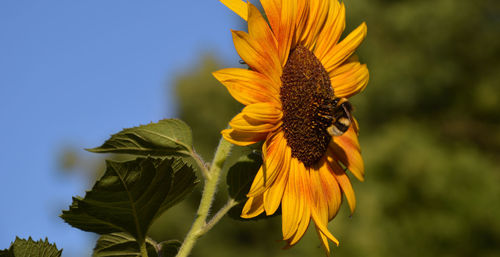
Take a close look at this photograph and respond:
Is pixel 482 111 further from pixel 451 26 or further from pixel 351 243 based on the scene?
pixel 351 243

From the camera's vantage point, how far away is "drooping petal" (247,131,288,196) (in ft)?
4.25

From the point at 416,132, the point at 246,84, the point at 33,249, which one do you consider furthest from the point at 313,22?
the point at 416,132

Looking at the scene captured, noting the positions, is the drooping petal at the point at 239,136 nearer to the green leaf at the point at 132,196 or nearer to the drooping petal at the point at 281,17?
the green leaf at the point at 132,196

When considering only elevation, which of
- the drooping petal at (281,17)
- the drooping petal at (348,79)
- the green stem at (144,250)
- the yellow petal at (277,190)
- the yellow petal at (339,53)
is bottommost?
the yellow petal at (277,190)

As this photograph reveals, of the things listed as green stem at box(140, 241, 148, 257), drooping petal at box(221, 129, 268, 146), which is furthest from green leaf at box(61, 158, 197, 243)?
drooping petal at box(221, 129, 268, 146)

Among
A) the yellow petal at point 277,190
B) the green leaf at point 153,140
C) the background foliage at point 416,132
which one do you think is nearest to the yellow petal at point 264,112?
the yellow petal at point 277,190

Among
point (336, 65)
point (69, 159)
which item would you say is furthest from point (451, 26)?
point (336, 65)

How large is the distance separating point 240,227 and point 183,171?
55.6 feet

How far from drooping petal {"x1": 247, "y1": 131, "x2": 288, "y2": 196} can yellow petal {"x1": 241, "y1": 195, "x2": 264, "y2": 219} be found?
0.03m

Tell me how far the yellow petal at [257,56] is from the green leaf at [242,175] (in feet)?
0.70

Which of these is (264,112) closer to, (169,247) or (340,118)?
(340,118)

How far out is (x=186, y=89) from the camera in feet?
65.1

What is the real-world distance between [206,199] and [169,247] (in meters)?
0.21

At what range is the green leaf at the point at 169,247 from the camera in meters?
1.42
